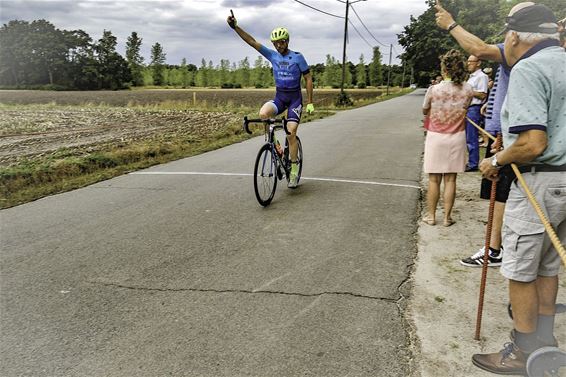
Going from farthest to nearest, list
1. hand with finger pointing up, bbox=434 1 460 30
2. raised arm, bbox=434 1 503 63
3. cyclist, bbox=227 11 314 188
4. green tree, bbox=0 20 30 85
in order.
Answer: green tree, bbox=0 20 30 85
cyclist, bbox=227 11 314 188
hand with finger pointing up, bbox=434 1 460 30
raised arm, bbox=434 1 503 63

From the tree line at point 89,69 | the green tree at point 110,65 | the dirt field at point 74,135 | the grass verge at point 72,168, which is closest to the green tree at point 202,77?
the tree line at point 89,69

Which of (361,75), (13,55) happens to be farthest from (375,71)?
(13,55)

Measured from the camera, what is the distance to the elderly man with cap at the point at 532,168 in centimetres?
232

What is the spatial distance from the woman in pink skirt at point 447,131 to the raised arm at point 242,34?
2743 millimetres

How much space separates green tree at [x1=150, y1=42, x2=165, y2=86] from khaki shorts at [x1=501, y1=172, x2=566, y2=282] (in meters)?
133

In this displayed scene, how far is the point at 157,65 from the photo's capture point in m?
129

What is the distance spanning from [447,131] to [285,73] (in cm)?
255

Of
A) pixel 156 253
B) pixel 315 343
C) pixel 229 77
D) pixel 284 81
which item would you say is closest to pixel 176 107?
pixel 284 81

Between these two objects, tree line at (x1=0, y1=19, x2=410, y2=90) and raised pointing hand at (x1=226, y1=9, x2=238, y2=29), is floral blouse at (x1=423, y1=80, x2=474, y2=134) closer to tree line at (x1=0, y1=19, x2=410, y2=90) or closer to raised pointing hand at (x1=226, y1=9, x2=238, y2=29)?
raised pointing hand at (x1=226, y1=9, x2=238, y2=29)

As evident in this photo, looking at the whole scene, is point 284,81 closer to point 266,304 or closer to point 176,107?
point 266,304

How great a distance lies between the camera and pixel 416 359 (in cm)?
272

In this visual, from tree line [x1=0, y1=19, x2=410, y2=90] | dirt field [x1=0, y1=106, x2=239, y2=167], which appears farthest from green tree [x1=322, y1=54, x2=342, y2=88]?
dirt field [x1=0, y1=106, x2=239, y2=167]

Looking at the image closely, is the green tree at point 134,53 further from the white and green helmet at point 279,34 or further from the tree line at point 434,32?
the white and green helmet at point 279,34

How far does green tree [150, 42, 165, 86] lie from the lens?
126 m
